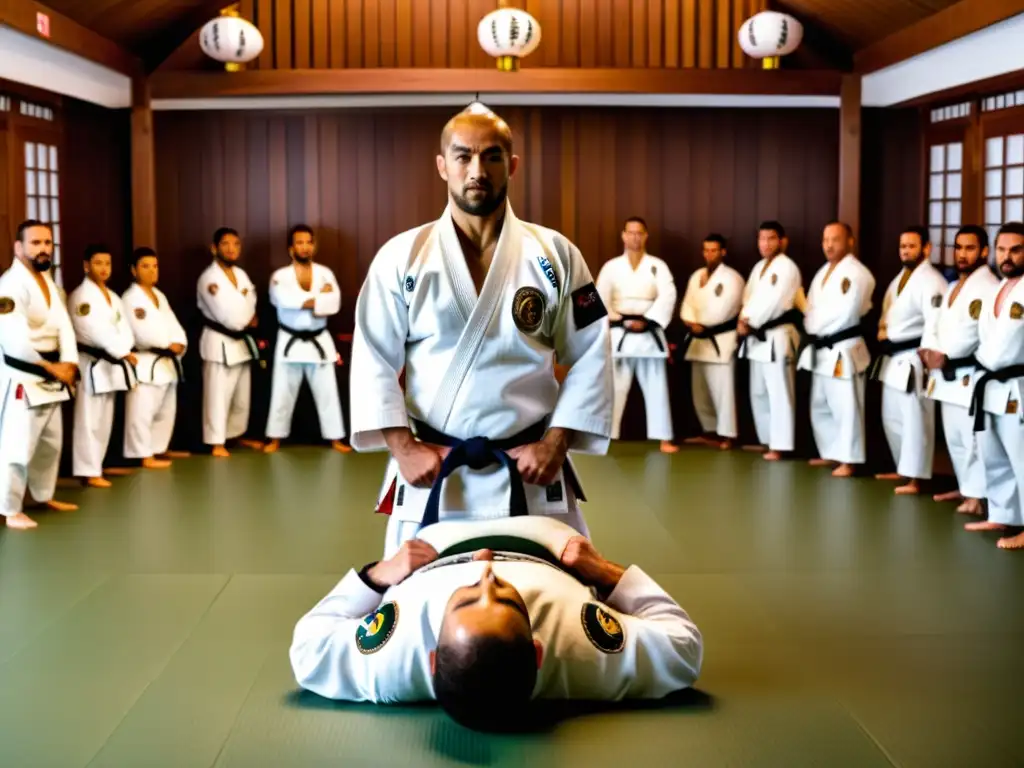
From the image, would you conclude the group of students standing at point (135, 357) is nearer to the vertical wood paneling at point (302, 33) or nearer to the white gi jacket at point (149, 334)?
the white gi jacket at point (149, 334)

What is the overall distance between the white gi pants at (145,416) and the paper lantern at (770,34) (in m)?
4.08

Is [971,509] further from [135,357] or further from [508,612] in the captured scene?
[135,357]

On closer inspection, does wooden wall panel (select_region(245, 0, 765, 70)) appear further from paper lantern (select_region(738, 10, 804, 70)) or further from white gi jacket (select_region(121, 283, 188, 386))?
white gi jacket (select_region(121, 283, 188, 386))

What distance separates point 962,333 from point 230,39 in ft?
15.0

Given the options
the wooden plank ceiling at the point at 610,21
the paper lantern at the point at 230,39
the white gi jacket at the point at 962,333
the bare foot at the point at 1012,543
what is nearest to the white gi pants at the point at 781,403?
the white gi jacket at the point at 962,333

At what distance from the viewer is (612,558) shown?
194 inches

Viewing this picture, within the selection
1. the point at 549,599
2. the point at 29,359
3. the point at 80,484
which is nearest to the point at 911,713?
the point at 549,599

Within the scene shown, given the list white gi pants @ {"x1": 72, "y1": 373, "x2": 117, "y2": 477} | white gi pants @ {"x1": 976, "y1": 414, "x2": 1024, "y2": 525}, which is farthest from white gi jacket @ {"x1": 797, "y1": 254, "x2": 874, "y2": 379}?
white gi pants @ {"x1": 72, "y1": 373, "x2": 117, "y2": 477}

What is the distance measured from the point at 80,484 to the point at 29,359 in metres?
1.16

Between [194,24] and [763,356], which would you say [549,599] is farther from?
[194,24]

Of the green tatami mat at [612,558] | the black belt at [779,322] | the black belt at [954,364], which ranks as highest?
the black belt at [779,322]

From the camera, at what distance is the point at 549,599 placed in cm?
287

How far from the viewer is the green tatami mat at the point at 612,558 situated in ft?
9.44

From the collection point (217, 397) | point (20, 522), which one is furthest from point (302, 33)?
point (20, 522)
